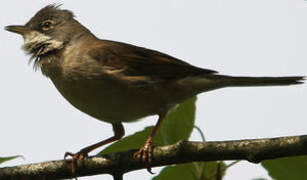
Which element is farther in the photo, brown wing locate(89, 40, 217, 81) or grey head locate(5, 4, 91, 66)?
grey head locate(5, 4, 91, 66)

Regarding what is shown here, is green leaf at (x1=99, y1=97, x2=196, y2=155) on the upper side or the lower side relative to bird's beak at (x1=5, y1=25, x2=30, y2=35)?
lower

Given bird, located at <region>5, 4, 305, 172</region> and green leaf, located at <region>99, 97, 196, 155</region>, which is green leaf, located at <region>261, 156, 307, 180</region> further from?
bird, located at <region>5, 4, 305, 172</region>

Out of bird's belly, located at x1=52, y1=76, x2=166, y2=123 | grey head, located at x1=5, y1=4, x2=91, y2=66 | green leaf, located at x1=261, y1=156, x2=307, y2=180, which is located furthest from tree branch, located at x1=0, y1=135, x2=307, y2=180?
grey head, located at x1=5, y1=4, x2=91, y2=66

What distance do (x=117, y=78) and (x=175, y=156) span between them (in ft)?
5.44

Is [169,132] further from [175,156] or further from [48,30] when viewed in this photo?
[48,30]

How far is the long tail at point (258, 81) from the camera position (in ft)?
13.9

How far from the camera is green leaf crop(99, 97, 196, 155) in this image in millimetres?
3295

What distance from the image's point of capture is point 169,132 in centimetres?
337

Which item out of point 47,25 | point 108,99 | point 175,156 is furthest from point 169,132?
point 47,25

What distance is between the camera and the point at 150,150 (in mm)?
3541

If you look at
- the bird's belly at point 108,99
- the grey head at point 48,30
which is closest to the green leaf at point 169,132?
the bird's belly at point 108,99

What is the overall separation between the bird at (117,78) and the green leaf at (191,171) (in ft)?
3.67

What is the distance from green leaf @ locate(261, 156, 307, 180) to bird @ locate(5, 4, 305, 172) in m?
1.41

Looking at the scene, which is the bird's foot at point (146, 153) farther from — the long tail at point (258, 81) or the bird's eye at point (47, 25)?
the bird's eye at point (47, 25)
